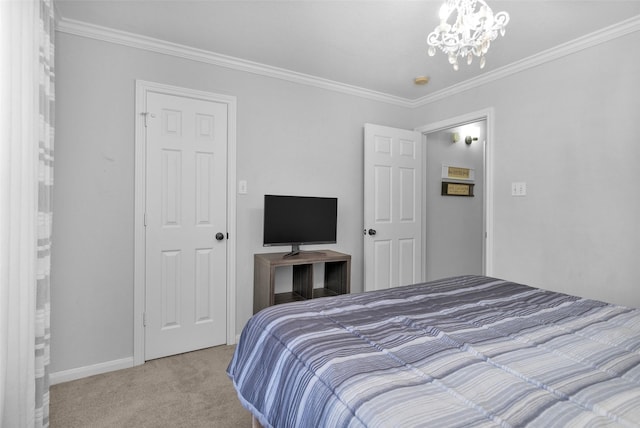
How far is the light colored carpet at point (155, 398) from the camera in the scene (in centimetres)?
187

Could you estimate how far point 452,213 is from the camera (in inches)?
169

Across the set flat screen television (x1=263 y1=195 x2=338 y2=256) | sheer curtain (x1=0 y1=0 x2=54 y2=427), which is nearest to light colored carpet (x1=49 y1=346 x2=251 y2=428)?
sheer curtain (x1=0 y1=0 x2=54 y2=427)

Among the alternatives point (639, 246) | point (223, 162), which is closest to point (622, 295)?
point (639, 246)

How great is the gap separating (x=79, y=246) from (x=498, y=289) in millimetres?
2793

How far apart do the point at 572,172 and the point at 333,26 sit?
215 cm

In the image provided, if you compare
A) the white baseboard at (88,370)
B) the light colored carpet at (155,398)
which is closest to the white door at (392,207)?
the light colored carpet at (155,398)

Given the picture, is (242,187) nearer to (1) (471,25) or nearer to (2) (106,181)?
(2) (106,181)

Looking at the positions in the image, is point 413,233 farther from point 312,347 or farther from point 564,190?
point 312,347

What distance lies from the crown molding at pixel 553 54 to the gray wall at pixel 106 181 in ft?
6.31

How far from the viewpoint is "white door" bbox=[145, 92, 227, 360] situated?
262 cm

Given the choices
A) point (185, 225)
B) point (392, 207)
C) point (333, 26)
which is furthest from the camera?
point (392, 207)

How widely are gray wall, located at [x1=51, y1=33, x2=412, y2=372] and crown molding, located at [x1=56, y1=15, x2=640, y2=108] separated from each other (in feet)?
0.19

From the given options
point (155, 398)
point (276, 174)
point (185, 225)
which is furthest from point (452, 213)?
point (155, 398)

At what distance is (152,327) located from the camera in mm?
2627
